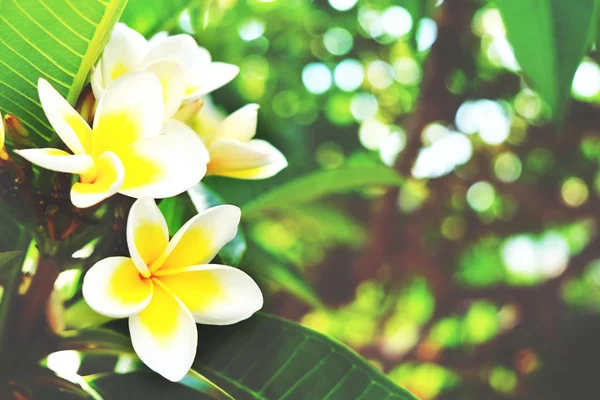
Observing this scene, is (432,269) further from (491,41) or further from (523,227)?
(491,41)

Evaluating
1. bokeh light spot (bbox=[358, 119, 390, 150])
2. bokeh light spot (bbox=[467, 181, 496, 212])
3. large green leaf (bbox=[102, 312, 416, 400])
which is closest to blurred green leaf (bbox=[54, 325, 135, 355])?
large green leaf (bbox=[102, 312, 416, 400])

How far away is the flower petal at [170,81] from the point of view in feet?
1.31

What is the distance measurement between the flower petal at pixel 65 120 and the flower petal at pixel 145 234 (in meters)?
0.05

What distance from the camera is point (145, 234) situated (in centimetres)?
37

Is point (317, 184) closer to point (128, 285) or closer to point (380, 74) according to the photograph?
point (128, 285)

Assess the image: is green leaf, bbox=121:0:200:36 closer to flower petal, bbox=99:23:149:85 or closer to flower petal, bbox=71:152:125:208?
flower petal, bbox=99:23:149:85

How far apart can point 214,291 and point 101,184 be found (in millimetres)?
98

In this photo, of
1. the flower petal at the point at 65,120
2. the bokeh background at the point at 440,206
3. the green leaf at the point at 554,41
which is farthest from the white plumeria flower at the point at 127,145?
the bokeh background at the point at 440,206

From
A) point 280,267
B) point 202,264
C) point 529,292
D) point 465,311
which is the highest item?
point 202,264

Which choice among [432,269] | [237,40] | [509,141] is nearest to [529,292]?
[432,269]

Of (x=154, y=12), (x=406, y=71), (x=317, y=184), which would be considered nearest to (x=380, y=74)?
(x=406, y=71)

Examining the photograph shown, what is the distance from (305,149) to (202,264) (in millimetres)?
1073

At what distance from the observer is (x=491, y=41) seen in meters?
1.51

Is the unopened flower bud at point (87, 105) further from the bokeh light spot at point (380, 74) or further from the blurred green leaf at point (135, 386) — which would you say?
the bokeh light spot at point (380, 74)
